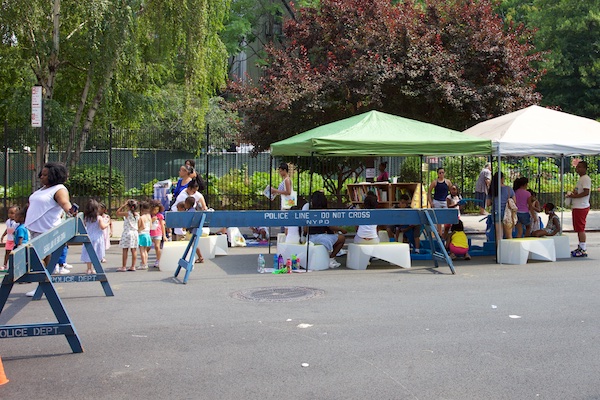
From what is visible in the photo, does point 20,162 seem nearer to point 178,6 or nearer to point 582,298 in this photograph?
point 178,6

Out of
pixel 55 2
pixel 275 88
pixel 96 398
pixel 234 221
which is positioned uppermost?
pixel 55 2

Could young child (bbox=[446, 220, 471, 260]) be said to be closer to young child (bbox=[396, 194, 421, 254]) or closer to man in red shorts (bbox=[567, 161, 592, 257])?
young child (bbox=[396, 194, 421, 254])

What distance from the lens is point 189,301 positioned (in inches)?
347

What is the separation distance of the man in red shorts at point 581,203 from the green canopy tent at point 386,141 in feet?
7.03

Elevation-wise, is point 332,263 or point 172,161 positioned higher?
point 172,161

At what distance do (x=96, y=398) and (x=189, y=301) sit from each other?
3628mm

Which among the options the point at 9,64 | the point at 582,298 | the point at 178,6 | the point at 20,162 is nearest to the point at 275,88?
the point at 178,6

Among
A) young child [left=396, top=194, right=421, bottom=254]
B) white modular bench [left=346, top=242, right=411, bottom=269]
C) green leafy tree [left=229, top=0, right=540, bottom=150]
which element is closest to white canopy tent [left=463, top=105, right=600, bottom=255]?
young child [left=396, top=194, right=421, bottom=254]

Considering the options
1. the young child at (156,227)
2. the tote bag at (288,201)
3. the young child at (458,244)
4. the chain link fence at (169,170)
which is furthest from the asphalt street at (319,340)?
the chain link fence at (169,170)

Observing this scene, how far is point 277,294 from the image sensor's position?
9273 millimetres

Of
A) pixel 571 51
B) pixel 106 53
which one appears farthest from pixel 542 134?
pixel 571 51

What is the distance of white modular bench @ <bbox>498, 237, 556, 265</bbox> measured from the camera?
12133 millimetres

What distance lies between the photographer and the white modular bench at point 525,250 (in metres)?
12.1

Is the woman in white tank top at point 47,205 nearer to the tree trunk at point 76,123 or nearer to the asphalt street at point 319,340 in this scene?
the asphalt street at point 319,340
